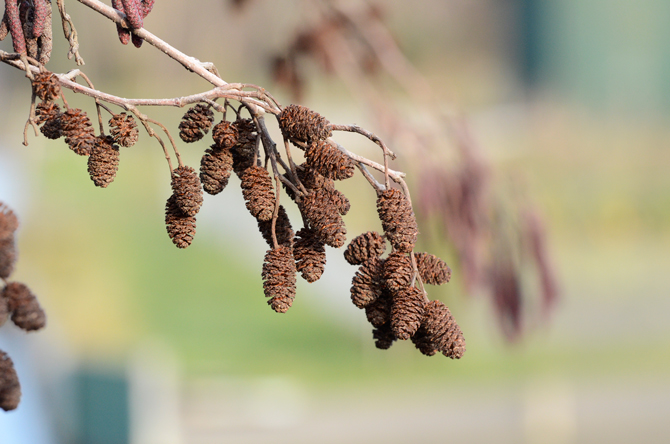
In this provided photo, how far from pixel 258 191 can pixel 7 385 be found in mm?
338

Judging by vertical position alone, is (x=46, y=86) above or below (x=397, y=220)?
above

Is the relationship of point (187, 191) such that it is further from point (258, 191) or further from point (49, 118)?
point (49, 118)

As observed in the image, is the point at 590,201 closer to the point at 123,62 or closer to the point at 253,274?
the point at 253,274

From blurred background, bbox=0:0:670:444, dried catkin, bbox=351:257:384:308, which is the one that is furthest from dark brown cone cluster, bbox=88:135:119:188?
blurred background, bbox=0:0:670:444

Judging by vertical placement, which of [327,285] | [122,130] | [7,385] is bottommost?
[7,385]

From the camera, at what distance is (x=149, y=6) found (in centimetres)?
91

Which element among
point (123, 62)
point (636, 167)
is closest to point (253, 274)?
point (123, 62)

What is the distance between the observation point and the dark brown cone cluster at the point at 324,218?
2.69ft

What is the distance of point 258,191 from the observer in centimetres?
85

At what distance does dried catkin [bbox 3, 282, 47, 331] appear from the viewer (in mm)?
733

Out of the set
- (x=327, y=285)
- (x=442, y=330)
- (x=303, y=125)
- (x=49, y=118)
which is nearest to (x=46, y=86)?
(x=49, y=118)

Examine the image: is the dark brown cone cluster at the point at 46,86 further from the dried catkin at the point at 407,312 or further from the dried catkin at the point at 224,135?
the dried catkin at the point at 407,312

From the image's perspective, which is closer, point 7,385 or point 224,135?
point 7,385

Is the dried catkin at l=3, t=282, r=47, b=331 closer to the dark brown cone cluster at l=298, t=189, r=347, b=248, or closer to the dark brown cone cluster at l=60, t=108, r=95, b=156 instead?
the dark brown cone cluster at l=60, t=108, r=95, b=156
